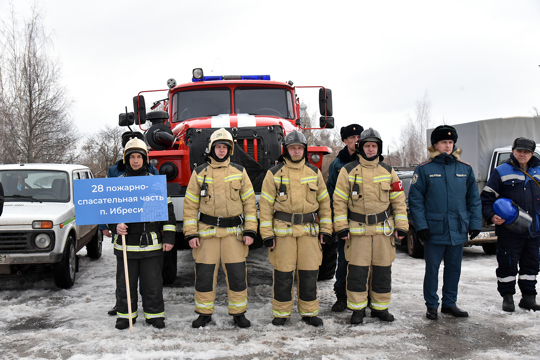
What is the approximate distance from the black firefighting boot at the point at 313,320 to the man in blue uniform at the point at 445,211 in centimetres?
120

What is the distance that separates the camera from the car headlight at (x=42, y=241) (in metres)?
5.46

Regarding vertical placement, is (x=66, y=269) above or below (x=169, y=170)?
below

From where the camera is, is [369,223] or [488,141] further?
[488,141]

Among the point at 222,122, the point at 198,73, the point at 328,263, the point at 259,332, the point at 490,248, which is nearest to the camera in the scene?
the point at 259,332

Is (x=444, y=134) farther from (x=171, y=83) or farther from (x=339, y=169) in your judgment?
(x=171, y=83)

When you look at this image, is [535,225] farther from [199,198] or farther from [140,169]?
[140,169]

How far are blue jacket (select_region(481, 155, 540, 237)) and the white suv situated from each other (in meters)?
5.36

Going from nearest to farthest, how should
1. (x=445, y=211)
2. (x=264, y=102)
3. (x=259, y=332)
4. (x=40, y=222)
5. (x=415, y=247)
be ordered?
(x=259, y=332), (x=445, y=211), (x=40, y=222), (x=264, y=102), (x=415, y=247)

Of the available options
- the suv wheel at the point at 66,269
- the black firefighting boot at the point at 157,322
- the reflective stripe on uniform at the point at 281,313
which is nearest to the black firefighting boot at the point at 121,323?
the black firefighting boot at the point at 157,322

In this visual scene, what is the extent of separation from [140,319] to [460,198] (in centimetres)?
370

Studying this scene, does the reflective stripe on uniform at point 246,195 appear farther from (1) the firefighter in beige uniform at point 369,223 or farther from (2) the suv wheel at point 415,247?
(2) the suv wheel at point 415,247

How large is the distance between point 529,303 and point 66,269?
5837 millimetres

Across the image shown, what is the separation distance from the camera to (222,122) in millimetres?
5633

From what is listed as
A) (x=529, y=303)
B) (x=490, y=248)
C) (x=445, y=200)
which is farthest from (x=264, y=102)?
(x=490, y=248)
